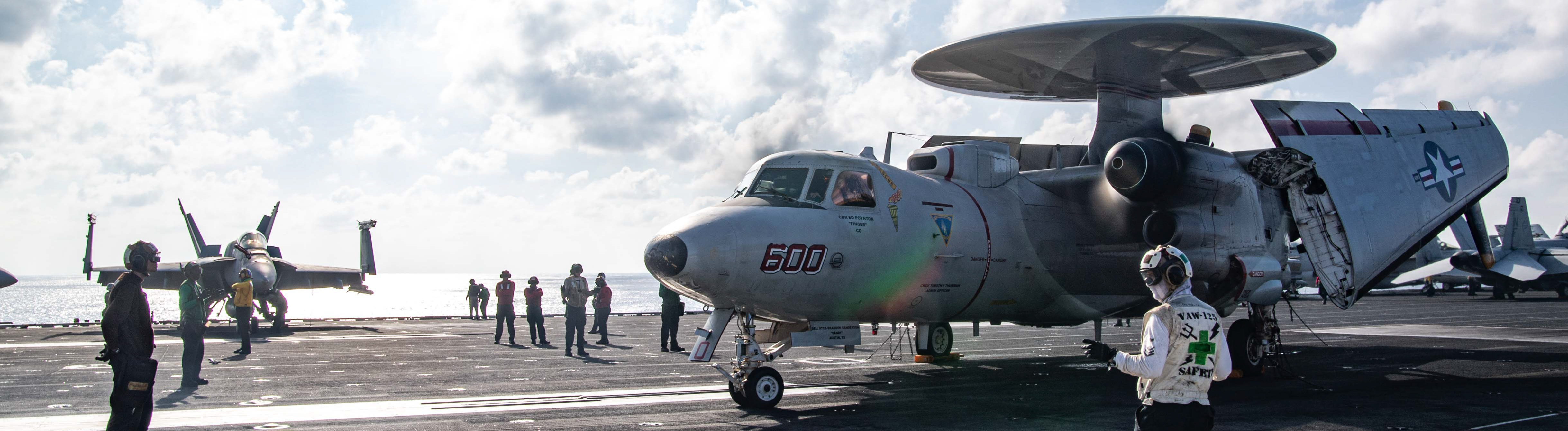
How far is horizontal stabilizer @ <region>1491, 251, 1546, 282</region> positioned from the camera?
48375 millimetres

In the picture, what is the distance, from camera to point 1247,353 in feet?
49.9

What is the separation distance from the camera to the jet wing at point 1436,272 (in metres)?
59.4

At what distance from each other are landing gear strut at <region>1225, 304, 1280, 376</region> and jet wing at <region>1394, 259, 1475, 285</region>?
169ft

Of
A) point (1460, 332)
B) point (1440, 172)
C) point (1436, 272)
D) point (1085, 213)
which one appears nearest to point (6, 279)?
point (1085, 213)

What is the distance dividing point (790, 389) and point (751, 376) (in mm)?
2364

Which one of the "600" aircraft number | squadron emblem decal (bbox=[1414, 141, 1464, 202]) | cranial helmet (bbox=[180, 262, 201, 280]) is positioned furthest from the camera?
cranial helmet (bbox=[180, 262, 201, 280])

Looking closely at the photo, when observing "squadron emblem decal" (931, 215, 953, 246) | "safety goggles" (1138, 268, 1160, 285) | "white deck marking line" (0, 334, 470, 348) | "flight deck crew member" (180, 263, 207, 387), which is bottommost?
"white deck marking line" (0, 334, 470, 348)

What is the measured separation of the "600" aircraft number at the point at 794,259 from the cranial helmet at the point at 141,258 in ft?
18.7

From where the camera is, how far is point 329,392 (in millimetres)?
13289

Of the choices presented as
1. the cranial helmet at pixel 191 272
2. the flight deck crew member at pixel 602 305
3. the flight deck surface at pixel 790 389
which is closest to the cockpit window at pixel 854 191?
the flight deck surface at pixel 790 389

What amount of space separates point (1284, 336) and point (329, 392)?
951 inches

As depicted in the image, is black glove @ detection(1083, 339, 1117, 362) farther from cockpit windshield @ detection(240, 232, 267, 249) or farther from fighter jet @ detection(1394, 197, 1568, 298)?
fighter jet @ detection(1394, 197, 1568, 298)

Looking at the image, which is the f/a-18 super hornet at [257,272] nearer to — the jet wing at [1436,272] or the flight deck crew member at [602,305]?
the flight deck crew member at [602,305]

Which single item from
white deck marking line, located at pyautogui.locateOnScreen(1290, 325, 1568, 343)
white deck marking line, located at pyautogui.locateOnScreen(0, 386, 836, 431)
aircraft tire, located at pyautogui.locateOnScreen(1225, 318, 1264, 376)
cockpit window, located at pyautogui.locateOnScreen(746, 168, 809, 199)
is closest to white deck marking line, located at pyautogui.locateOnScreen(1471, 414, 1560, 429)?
aircraft tire, located at pyautogui.locateOnScreen(1225, 318, 1264, 376)
